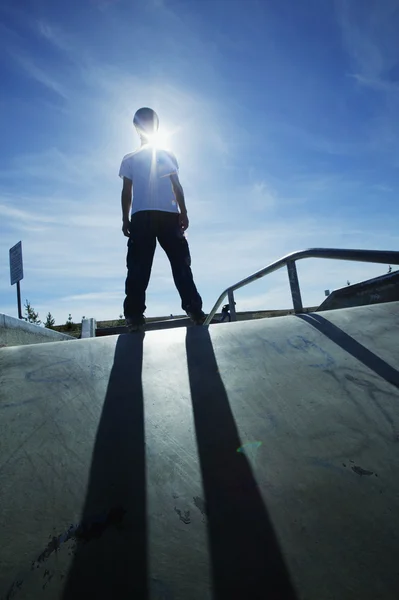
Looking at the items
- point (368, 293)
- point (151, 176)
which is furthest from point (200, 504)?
point (368, 293)

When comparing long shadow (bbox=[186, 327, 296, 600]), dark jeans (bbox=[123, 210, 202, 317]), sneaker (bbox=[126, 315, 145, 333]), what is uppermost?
dark jeans (bbox=[123, 210, 202, 317])

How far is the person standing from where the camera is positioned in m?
2.83

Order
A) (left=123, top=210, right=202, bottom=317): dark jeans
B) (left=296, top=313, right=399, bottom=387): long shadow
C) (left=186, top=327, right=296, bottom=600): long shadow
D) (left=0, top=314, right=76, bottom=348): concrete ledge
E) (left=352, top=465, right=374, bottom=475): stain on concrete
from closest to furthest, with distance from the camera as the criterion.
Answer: (left=186, top=327, right=296, bottom=600): long shadow < (left=352, top=465, right=374, bottom=475): stain on concrete < (left=296, top=313, right=399, bottom=387): long shadow < (left=0, top=314, right=76, bottom=348): concrete ledge < (left=123, top=210, right=202, bottom=317): dark jeans

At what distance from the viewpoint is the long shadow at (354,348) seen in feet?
5.31

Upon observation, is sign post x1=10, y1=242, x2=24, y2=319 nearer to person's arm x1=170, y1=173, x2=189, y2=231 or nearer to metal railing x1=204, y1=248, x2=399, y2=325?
metal railing x1=204, y1=248, x2=399, y2=325

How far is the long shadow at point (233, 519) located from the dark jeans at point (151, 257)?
1.46 metres

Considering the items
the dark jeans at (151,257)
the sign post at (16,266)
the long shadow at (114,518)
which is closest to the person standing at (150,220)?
the dark jeans at (151,257)

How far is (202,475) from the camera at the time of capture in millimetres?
→ 1136

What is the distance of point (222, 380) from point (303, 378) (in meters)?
0.39

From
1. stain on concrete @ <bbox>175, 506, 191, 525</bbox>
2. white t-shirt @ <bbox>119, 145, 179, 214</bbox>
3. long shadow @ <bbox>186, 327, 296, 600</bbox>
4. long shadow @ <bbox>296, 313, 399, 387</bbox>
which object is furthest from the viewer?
white t-shirt @ <bbox>119, 145, 179, 214</bbox>

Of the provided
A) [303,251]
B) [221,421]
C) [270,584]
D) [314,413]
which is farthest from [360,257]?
[270,584]

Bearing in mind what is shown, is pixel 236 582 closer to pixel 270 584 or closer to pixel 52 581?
pixel 270 584

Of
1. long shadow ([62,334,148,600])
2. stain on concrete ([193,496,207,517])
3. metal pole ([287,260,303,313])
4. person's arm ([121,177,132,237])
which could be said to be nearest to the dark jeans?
person's arm ([121,177,132,237])

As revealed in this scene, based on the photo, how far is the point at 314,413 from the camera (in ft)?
4.53
